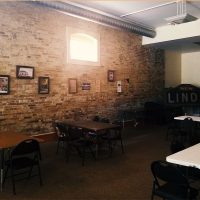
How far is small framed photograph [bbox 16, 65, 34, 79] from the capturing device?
21.4 ft

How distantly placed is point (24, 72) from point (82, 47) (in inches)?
89.1

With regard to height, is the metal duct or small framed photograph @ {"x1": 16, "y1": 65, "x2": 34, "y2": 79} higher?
the metal duct

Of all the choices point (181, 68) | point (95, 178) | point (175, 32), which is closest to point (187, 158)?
point (95, 178)

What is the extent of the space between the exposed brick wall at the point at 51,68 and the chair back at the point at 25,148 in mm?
2708

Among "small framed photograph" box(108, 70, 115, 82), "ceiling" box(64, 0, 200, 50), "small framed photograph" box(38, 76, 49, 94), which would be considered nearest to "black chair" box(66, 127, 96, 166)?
"small framed photograph" box(38, 76, 49, 94)

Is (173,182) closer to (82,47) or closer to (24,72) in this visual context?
(24,72)

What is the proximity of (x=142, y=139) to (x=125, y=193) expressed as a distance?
383cm

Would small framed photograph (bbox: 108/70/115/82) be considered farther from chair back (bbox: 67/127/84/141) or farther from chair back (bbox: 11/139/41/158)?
chair back (bbox: 11/139/41/158)

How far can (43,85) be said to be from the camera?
7020 mm

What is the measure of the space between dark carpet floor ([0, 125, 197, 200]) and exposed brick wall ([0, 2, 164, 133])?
119 cm

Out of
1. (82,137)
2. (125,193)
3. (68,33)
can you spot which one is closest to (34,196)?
(125,193)

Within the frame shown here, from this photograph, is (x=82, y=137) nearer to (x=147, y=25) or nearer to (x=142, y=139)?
(x=142, y=139)

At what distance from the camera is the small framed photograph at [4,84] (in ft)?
20.4

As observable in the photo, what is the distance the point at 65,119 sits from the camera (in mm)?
7590
